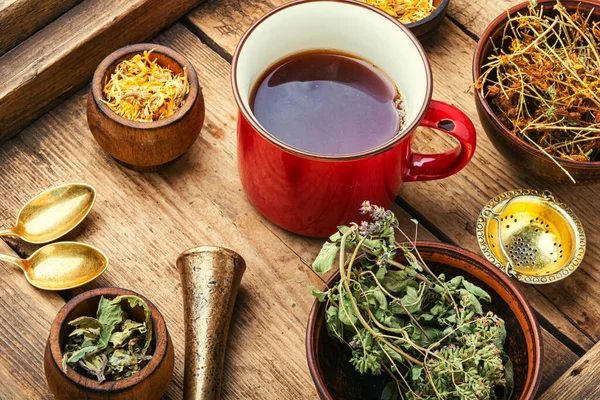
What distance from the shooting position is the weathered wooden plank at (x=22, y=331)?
129 centimetres

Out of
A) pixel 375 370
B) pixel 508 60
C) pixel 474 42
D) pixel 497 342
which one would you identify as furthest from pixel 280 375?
pixel 474 42

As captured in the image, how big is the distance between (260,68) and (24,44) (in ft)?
1.42

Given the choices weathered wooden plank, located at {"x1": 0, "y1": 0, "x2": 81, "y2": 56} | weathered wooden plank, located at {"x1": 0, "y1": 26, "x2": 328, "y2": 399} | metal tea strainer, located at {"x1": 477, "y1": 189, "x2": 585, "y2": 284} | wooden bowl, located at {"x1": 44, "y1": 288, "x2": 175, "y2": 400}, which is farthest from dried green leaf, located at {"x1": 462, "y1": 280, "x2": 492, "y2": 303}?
weathered wooden plank, located at {"x1": 0, "y1": 0, "x2": 81, "y2": 56}

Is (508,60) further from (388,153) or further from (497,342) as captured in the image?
(497,342)

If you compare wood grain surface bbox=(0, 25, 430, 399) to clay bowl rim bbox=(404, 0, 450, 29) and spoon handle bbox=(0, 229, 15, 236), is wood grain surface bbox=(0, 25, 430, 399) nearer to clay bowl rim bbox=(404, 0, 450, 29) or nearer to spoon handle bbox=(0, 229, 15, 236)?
spoon handle bbox=(0, 229, 15, 236)

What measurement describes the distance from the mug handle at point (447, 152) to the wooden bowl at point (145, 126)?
384mm

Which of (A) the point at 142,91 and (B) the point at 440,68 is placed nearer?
(A) the point at 142,91

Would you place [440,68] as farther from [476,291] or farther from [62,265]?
[62,265]

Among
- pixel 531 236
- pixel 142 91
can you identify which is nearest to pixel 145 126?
pixel 142 91

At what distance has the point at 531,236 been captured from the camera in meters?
1.46

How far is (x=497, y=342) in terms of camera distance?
48.3 inches

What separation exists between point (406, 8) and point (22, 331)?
0.94 meters

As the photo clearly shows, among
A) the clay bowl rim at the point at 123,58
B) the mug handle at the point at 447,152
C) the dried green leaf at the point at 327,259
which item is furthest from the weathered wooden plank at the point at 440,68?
the dried green leaf at the point at 327,259

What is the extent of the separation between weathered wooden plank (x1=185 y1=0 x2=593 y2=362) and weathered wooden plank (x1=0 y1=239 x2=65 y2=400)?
1.95 feet
